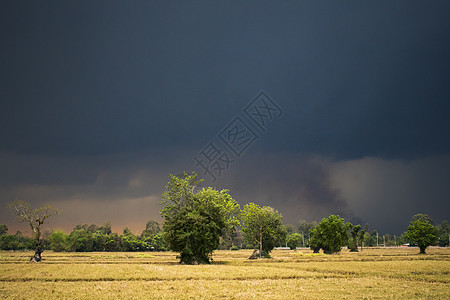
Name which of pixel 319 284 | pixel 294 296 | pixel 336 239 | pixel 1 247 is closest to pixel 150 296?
pixel 294 296

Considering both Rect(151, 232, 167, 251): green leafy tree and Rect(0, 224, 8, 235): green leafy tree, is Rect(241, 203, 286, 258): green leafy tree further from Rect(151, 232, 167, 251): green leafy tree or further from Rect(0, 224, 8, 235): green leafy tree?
Rect(0, 224, 8, 235): green leafy tree

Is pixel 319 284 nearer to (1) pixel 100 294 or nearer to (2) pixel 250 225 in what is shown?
(1) pixel 100 294

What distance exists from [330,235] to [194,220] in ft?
156

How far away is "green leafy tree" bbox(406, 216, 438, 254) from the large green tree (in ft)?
171

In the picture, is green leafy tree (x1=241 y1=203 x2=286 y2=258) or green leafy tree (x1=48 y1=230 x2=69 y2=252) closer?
green leafy tree (x1=241 y1=203 x2=286 y2=258)

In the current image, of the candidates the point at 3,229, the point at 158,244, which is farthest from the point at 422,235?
the point at 3,229

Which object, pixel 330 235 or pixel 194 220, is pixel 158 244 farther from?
pixel 194 220

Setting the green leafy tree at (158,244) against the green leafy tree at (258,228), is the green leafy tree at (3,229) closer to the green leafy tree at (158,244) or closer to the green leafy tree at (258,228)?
the green leafy tree at (158,244)

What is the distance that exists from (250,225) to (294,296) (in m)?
55.9

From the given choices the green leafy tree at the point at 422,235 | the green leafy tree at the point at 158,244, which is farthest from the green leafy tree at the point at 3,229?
the green leafy tree at the point at 422,235

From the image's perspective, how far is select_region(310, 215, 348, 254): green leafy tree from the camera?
268ft

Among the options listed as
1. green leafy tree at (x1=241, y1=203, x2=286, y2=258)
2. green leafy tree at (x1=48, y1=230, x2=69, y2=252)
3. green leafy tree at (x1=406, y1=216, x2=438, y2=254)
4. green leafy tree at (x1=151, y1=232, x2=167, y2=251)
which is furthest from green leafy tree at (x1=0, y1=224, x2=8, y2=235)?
green leafy tree at (x1=406, y1=216, x2=438, y2=254)

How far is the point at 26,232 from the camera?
5809cm

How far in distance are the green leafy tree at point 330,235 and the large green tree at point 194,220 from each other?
39.7 meters
